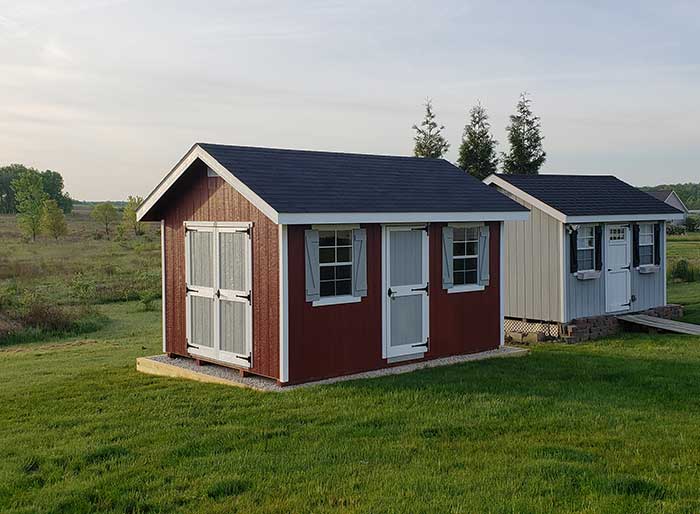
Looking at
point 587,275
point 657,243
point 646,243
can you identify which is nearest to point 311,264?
point 587,275

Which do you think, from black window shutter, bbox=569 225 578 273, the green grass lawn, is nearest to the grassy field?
the green grass lawn

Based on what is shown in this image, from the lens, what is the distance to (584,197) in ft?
54.6

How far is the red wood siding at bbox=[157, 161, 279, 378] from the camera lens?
10641 mm

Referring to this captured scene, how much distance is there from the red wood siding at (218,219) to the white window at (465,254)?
3.34 meters

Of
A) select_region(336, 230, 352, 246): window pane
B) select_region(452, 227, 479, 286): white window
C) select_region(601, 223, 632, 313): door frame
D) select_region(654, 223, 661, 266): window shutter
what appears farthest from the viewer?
select_region(654, 223, 661, 266): window shutter

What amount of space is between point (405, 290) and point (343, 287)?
1.18m

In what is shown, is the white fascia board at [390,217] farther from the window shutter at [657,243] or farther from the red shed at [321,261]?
the window shutter at [657,243]

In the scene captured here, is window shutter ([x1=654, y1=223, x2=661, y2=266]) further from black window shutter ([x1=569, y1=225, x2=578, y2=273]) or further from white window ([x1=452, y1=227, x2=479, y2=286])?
white window ([x1=452, y1=227, x2=479, y2=286])

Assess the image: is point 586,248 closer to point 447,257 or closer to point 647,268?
point 647,268

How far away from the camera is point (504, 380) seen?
10.7 metres

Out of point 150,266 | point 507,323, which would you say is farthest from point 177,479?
point 150,266

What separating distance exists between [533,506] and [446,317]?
6.68 meters

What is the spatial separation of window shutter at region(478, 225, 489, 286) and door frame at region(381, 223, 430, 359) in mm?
1192

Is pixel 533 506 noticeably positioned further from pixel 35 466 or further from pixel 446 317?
pixel 446 317
